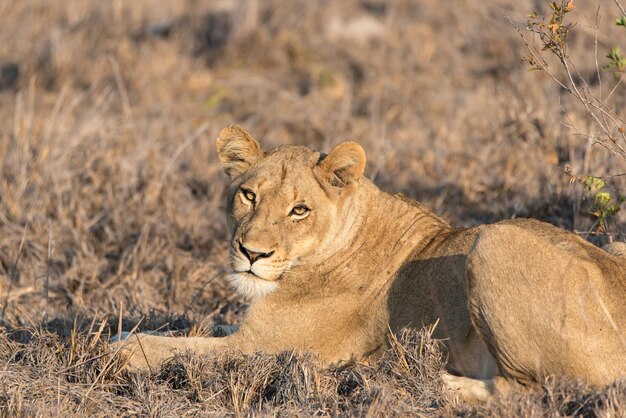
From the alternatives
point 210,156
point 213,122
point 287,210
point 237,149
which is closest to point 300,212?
point 287,210

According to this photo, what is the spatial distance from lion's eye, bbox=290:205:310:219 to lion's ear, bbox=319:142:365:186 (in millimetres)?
236

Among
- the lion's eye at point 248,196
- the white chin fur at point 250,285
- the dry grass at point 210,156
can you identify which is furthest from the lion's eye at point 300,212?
the dry grass at point 210,156

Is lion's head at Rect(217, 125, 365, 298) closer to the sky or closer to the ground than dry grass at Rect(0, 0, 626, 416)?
closer to the sky

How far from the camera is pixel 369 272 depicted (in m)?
5.45

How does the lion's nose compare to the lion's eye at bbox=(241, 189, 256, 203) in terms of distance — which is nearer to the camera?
the lion's nose

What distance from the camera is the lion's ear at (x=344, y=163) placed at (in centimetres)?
529

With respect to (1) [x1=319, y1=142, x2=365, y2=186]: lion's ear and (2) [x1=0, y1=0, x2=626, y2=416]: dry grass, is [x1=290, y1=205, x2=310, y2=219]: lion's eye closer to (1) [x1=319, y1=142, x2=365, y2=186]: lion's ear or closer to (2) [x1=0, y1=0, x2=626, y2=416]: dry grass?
(1) [x1=319, y1=142, x2=365, y2=186]: lion's ear

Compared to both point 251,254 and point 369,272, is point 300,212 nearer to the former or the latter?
point 251,254

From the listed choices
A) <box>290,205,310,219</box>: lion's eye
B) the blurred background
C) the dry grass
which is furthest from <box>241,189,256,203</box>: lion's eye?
the blurred background

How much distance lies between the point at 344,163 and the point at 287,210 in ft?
1.35

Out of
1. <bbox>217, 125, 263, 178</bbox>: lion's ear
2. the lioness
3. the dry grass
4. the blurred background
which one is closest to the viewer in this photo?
the lioness

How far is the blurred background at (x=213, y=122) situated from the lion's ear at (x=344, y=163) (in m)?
1.49

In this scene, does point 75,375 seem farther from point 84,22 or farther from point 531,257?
point 84,22

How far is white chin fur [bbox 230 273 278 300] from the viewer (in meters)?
5.23
